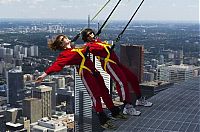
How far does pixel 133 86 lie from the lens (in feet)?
11.1

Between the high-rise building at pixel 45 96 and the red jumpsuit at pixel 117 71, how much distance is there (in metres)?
27.0

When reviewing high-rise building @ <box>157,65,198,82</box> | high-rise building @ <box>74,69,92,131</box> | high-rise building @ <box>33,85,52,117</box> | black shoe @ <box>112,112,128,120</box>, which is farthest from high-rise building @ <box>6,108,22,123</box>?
black shoe @ <box>112,112,128,120</box>

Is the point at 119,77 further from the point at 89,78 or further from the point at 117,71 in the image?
the point at 89,78

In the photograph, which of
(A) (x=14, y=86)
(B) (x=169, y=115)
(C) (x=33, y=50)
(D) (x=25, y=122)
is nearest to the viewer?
(B) (x=169, y=115)

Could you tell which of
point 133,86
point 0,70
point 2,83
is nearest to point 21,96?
point 2,83

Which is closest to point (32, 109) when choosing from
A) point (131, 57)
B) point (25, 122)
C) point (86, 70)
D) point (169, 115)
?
point (25, 122)

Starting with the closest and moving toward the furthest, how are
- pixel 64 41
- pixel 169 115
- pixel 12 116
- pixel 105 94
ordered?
pixel 64 41 → pixel 105 94 → pixel 169 115 → pixel 12 116

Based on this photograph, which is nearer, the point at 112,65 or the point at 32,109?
the point at 112,65

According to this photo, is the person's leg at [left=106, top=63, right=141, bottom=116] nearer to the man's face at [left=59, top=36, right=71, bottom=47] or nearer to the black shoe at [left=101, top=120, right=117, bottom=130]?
the black shoe at [left=101, top=120, right=117, bottom=130]

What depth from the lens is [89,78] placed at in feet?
10.0

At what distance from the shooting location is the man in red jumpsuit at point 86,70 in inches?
114

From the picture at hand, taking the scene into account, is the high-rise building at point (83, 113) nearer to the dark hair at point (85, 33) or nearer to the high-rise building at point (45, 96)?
the high-rise building at point (45, 96)

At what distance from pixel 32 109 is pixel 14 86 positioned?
20.2ft

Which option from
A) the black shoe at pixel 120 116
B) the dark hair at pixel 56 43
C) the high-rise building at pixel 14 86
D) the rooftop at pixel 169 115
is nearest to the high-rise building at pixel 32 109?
the high-rise building at pixel 14 86
